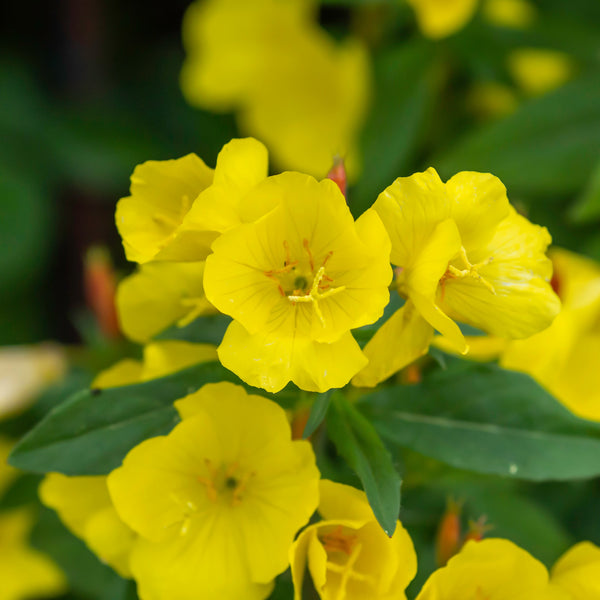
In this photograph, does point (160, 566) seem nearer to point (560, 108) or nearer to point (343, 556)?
point (343, 556)

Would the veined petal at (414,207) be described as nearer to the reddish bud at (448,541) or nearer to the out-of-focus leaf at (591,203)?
the reddish bud at (448,541)

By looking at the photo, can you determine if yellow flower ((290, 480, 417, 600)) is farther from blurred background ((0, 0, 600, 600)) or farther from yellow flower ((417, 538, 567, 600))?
blurred background ((0, 0, 600, 600))

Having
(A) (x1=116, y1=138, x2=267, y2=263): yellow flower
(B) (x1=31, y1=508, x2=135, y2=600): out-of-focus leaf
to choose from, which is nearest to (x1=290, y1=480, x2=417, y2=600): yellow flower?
(A) (x1=116, y1=138, x2=267, y2=263): yellow flower

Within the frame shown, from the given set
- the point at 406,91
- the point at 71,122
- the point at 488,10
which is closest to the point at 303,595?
the point at 406,91

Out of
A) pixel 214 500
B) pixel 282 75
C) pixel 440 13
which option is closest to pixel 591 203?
pixel 440 13

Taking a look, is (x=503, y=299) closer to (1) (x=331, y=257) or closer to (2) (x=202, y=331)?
(1) (x=331, y=257)
